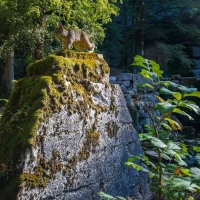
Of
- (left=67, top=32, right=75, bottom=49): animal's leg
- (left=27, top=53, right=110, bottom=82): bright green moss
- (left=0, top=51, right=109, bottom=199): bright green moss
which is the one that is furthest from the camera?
(left=67, top=32, right=75, bottom=49): animal's leg

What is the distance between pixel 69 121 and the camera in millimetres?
2705

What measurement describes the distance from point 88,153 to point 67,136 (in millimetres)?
303

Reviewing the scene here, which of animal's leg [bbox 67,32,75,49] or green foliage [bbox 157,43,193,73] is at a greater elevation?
green foliage [bbox 157,43,193,73]

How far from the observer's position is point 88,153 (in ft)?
9.25

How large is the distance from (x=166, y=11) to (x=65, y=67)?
17.2m

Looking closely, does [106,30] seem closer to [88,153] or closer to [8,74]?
[8,74]

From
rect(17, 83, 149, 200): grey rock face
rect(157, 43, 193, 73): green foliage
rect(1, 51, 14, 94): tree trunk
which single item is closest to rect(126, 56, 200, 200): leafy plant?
rect(17, 83, 149, 200): grey rock face

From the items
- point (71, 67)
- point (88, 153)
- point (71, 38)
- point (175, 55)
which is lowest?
point (88, 153)

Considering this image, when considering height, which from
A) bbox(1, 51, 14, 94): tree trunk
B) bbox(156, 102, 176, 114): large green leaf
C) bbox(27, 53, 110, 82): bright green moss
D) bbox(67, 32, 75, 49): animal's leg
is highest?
bbox(1, 51, 14, 94): tree trunk

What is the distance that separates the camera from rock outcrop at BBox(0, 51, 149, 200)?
7.79 feet

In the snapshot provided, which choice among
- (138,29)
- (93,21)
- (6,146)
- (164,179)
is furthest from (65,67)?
(138,29)

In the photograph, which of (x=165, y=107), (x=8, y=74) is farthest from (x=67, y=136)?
(x=8, y=74)

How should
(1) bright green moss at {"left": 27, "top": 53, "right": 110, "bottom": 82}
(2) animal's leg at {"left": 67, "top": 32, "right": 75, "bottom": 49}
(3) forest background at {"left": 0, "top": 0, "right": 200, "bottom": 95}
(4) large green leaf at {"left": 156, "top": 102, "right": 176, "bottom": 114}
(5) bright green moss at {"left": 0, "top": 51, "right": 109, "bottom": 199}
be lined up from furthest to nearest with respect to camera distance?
(3) forest background at {"left": 0, "top": 0, "right": 200, "bottom": 95} < (2) animal's leg at {"left": 67, "top": 32, "right": 75, "bottom": 49} < (1) bright green moss at {"left": 27, "top": 53, "right": 110, "bottom": 82} < (5) bright green moss at {"left": 0, "top": 51, "right": 109, "bottom": 199} < (4) large green leaf at {"left": 156, "top": 102, "right": 176, "bottom": 114}

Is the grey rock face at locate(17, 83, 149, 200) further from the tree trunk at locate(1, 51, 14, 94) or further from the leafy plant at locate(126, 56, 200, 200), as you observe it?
the tree trunk at locate(1, 51, 14, 94)
